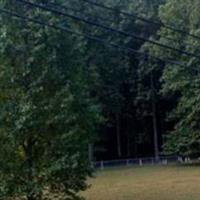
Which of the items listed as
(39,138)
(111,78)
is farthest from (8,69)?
(111,78)

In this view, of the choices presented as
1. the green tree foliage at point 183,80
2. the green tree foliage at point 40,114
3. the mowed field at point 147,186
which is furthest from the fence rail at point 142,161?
the green tree foliage at point 40,114

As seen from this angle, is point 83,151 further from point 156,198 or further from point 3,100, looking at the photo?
point 156,198

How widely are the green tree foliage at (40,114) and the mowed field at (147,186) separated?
20.3 feet

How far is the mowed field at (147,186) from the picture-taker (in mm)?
23344

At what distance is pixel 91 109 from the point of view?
59.5 ft

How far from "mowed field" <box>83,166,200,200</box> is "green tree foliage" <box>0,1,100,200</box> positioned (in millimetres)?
6186

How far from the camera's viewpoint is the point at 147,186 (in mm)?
27719

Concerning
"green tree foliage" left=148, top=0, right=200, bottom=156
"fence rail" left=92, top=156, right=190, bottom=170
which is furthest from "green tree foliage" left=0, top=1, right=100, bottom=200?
"fence rail" left=92, top=156, right=190, bottom=170

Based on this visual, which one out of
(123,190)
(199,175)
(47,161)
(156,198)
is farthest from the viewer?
(199,175)

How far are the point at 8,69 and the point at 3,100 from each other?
3.03 ft

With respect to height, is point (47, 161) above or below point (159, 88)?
below

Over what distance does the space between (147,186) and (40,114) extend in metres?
11.7

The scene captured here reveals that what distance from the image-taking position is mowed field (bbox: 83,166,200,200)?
23344mm

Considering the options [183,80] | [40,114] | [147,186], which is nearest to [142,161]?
[183,80]
